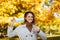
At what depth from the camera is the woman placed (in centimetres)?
195

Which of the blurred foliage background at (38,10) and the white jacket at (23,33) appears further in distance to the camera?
the blurred foliage background at (38,10)

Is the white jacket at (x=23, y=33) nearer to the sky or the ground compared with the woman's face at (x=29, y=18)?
nearer to the ground

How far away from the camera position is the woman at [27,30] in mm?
1953

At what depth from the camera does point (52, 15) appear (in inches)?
83.7

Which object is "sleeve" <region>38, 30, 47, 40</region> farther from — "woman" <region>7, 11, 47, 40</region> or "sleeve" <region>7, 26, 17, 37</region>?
"sleeve" <region>7, 26, 17, 37</region>

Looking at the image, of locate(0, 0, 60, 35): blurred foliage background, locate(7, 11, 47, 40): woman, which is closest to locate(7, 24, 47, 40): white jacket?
locate(7, 11, 47, 40): woman

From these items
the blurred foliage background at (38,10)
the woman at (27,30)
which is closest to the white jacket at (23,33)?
the woman at (27,30)

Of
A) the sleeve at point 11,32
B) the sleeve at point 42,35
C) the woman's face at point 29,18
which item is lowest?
the sleeve at point 42,35

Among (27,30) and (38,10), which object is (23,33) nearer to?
(27,30)

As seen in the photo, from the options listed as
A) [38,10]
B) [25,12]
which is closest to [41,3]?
[38,10]

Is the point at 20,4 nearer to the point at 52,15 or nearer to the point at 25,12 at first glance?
the point at 25,12

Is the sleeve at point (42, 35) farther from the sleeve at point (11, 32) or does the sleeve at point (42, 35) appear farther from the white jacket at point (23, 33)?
the sleeve at point (11, 32)

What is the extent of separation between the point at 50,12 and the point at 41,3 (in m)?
0.16

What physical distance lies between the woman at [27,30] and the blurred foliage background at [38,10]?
0.09 metres
